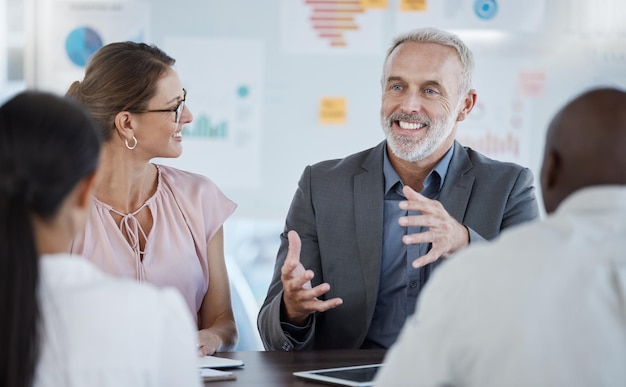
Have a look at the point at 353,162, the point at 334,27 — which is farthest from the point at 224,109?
the point at 353,162

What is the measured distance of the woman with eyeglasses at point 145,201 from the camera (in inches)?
105

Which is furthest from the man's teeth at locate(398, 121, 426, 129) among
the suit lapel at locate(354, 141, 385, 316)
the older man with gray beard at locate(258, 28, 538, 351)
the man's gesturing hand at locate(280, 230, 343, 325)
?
the man's gesturing hand at locate(280, 230, 343, 325)

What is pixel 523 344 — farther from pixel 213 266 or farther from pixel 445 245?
pixel 213 266

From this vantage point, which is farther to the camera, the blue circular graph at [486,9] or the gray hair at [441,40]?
the blue circular graph at [486,9]

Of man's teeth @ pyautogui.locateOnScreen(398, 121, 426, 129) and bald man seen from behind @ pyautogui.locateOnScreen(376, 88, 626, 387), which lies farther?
man's teeth @ pyautogui.locateOnScreen(398, 121, 426, 129)

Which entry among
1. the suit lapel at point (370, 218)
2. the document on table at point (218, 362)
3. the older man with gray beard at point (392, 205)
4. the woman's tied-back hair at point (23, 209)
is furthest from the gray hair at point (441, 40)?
the woman's tied-back hair at point (23, 209)

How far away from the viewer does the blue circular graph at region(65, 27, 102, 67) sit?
4.20m

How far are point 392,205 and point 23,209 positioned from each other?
68.6 inches

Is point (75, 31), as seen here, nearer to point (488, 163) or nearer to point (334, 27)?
point (334, 27)

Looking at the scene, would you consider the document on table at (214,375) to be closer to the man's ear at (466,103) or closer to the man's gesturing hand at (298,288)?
the man's gesturing hand at (298,288)

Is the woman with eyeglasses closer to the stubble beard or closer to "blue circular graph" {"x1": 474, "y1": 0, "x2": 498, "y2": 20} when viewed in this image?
the stubble beard

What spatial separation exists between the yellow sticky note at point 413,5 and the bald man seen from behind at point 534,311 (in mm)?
3145

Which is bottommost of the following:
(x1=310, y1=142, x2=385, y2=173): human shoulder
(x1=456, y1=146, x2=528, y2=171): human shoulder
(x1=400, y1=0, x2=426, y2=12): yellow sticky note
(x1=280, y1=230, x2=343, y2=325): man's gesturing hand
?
(x1=280, y1=230, x2=343, y2=325): man's gesturing hand

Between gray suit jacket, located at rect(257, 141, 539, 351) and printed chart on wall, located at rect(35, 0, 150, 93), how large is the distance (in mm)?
1779
